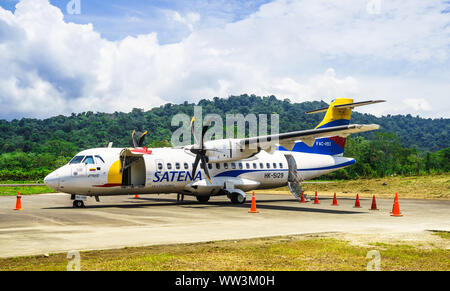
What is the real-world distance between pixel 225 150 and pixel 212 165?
4.28 ft

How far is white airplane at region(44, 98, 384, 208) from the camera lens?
67.2 feet

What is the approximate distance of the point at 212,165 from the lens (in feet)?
78.7

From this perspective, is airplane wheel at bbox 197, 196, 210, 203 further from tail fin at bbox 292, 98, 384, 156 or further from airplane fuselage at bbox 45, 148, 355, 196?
tail fin at bbox 292, 98, 384, 156

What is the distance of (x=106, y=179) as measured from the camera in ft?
68.2

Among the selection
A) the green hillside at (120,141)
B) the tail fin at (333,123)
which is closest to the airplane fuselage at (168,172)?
the tail fin at (333,123)

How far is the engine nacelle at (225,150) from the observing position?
23.2 meters

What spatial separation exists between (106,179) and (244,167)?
26.1ft

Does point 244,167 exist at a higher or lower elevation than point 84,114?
lower

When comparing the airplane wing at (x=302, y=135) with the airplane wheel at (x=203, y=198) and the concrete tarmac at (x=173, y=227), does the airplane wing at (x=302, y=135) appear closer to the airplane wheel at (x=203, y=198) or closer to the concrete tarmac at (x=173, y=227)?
the concrete tarmac at (x=173, y=227)

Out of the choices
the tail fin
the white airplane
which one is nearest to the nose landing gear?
the white airplane

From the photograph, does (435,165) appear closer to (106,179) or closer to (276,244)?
(106,179)

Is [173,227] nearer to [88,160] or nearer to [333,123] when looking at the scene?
[88,160]

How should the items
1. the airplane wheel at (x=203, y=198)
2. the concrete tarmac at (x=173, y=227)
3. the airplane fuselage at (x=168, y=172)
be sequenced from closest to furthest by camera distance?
1. the concrete tarmac at (x=173, y=227)
2. the airplane fuselage at (x=168, y=172)
3. the airplane wheel at (x=203, y=198)

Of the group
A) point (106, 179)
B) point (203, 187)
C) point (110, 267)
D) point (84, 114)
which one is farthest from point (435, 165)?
point (84, 114)
